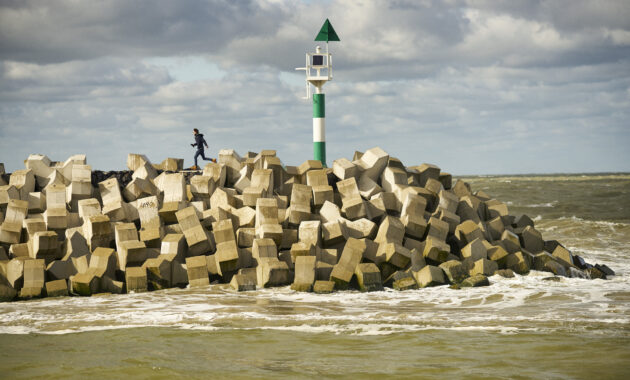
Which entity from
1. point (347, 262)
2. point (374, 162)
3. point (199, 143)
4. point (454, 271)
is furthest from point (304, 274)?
point (199, 143)

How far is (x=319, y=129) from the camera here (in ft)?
50.3

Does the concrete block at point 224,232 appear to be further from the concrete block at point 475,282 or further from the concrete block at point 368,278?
the concrete block at point 475,282

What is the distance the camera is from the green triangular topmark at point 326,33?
15.9 metres

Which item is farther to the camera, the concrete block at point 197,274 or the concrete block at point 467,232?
the concrete block at point 467,232

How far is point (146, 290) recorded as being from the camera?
888 cm

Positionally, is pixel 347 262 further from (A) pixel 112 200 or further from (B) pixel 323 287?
(A) pixel 112 200

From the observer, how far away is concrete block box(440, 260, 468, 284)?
925cm

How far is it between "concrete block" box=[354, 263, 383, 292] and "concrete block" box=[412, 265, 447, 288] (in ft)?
1.92

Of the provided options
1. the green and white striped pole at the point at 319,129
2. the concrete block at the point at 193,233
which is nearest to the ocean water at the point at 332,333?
the concrete block at the point at 193,233

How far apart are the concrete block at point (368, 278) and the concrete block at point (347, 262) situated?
0.10 m

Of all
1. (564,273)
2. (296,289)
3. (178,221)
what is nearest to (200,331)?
(296,289)

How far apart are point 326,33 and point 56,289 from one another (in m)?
9.45

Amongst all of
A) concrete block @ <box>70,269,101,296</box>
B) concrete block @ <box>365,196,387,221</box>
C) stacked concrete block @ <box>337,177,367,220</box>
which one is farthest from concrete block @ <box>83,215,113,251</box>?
concrete block @ <box>365,196,387,221</box>

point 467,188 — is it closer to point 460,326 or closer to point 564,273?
point 564,273
